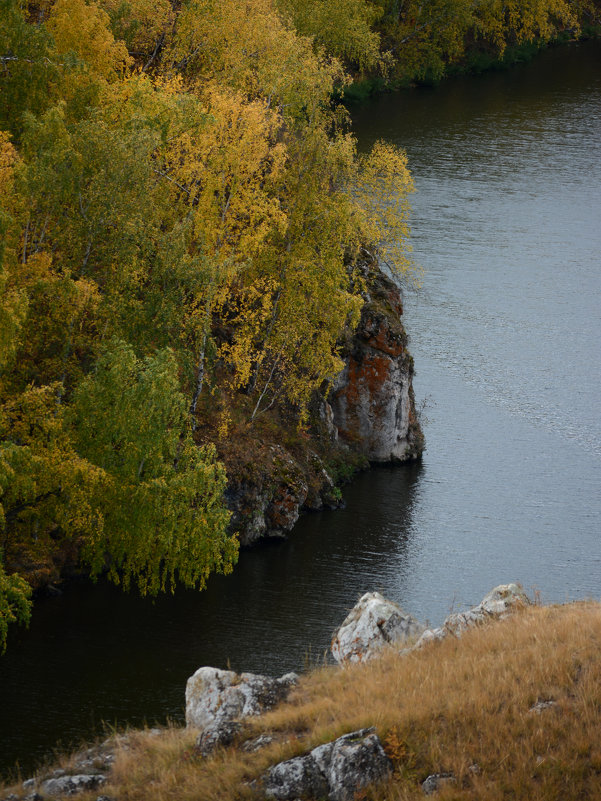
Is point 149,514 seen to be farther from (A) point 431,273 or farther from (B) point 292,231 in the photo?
(A) point 431,273

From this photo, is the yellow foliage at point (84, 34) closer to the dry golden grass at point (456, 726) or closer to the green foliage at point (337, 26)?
the dry golden grass at point (456, 726)

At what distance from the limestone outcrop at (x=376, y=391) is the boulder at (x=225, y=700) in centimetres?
2975

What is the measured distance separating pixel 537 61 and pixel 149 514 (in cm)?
10341

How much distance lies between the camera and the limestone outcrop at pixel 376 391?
173 ft

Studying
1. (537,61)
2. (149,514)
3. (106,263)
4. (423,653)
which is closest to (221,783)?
(423,653)

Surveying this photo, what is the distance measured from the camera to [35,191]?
35.8 meters

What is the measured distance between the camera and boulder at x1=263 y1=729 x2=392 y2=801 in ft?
58.5

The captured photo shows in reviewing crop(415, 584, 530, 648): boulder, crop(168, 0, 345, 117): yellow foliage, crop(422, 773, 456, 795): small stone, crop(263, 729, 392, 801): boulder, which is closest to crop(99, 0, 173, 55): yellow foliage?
crop(168, 0, 345, 117): yellow foliage

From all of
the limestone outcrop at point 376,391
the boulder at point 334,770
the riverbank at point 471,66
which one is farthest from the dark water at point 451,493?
the boulder at point 334,770

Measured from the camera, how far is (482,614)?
83.1 ft

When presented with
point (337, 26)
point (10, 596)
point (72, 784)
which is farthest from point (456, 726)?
point (337, 26)

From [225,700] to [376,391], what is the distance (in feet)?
105

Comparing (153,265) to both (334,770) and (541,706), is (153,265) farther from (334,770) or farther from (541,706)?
(541,706)

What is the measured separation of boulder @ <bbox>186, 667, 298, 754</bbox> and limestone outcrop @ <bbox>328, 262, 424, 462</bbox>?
97.6ft
